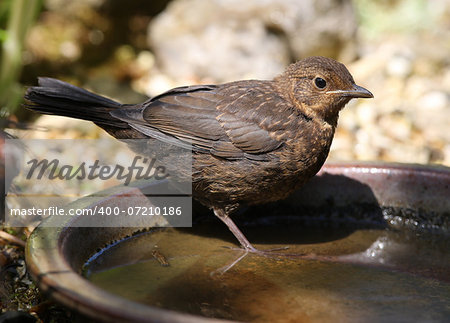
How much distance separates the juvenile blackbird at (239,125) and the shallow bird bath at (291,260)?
0.36m

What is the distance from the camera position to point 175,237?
3.79m

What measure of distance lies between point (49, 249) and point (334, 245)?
1.88m

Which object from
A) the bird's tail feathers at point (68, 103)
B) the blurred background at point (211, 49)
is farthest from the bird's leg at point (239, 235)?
the blurred background at point (211, 49)

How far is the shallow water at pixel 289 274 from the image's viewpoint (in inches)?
113

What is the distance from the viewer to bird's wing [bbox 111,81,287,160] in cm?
374

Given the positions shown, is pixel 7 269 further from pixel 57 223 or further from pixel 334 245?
pixel 334 245

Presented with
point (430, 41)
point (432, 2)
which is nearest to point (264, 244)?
point (430, 41)

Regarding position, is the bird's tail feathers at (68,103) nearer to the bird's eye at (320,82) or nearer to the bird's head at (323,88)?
the bird's head at (323,88)

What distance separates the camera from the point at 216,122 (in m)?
3.81

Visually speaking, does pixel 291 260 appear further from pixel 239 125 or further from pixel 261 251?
pixel 239 125

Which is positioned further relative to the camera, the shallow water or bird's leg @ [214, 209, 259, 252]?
bird's leg @ [214, 209, 259, 252]

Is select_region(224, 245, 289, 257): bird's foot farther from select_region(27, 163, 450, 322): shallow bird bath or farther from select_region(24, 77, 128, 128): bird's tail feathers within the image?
select_region(24, 77, 128, 128): bird's tail feathers

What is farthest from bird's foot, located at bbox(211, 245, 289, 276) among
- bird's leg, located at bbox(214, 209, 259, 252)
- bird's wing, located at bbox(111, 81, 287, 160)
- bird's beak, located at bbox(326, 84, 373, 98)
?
bird's beak, located at bbox(326, 84, 373, 98)

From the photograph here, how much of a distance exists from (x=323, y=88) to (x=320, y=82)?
48 millimetres
